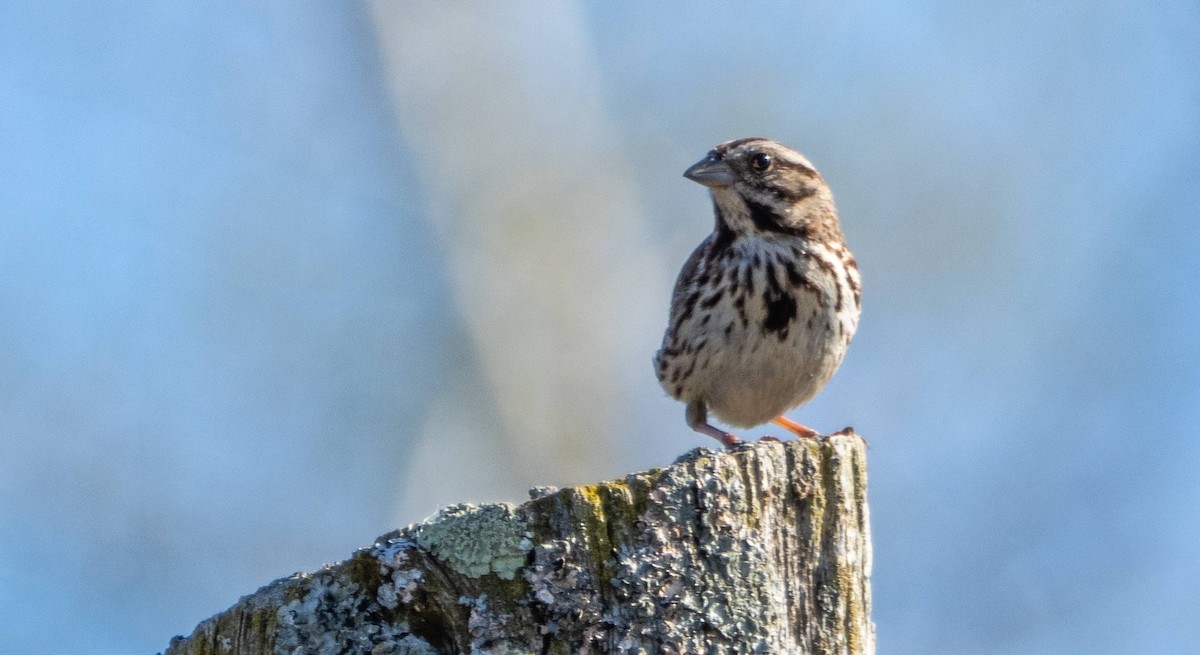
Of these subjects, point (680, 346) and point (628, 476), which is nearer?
point (628, 476)

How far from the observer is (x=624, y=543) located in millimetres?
3082

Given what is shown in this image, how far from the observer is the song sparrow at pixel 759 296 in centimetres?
686

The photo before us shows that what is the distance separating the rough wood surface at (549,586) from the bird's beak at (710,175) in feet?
14.1

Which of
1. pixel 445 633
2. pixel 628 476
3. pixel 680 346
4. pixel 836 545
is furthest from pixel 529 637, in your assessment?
pixel 680 346

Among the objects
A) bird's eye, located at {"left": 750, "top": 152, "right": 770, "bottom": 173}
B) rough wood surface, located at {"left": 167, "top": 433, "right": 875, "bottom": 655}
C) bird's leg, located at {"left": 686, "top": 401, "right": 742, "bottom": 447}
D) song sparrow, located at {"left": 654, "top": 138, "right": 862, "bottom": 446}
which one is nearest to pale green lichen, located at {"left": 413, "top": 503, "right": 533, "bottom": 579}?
rough wood surface, located at {"left": 167, "top": 433, "right": 875, "bottom": 655}

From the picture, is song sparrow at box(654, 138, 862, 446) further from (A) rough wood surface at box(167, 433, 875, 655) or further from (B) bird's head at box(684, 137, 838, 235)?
(A) rough wood surface at box(167, 433, 875, 655)

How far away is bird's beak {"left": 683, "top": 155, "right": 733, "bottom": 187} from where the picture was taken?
24.2 ft

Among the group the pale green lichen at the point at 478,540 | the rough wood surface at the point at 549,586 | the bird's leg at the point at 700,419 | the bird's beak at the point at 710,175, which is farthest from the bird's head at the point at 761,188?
the pale green lichen at the point at 478,540

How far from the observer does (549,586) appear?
3041mm

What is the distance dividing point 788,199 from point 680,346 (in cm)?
106

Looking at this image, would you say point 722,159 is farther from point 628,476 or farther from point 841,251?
point 628,476

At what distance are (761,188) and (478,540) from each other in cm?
472

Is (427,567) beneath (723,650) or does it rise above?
above

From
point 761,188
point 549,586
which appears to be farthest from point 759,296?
point 549,586
